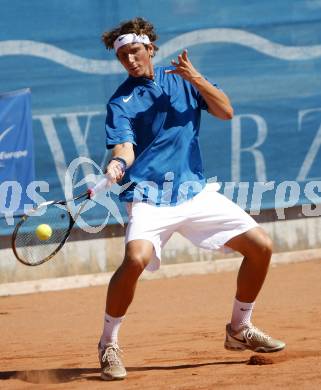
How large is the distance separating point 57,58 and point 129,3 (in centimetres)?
83

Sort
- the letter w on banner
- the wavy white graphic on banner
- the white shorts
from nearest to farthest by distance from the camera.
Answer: the white shorts < the letter w on banner < the wavy white graphic on banner

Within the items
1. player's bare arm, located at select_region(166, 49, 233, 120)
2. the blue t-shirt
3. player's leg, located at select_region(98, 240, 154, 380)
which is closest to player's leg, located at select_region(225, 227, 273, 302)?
the blue t-shirt

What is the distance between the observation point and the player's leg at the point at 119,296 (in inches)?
210

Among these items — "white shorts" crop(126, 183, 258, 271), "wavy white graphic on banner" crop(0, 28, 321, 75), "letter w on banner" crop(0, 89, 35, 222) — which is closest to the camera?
"white shorts" crop(126, 183, 258, 271)

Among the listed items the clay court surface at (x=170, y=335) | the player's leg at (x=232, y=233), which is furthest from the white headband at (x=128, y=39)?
the clay court surface at (x=170, y=335)

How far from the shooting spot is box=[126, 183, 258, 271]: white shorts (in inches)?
216

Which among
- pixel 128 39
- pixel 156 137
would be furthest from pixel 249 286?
pixel 128 39

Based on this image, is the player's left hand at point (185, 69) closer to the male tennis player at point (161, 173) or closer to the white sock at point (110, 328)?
the male tennis player at point (161, 173)

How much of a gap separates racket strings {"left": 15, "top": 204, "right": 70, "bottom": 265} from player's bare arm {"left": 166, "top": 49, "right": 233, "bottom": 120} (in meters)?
1.06

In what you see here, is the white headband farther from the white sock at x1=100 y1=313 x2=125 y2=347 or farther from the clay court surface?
the clay court surface

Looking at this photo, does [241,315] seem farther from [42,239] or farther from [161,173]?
[42,239]

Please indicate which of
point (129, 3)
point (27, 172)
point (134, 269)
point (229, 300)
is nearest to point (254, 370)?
point (134, 269)

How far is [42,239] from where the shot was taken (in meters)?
5.78

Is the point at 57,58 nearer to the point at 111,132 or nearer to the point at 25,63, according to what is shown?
the point at 25,63
